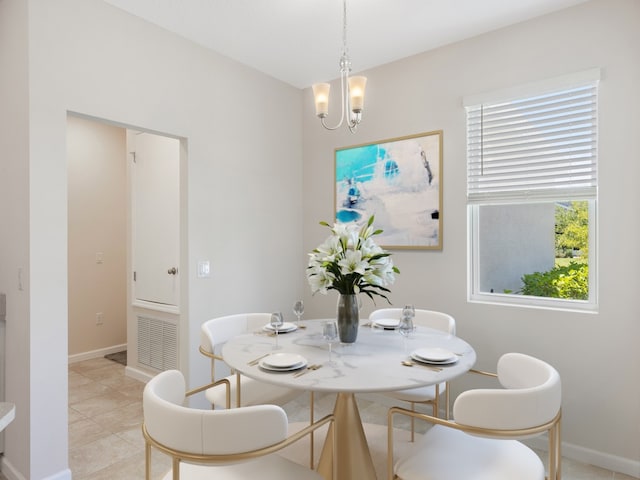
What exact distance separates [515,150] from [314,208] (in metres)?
1.79

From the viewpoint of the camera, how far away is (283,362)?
5.62 feet

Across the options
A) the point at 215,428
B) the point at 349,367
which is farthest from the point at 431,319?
the point at 215,428

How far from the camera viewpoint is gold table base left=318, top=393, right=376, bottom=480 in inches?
75.0

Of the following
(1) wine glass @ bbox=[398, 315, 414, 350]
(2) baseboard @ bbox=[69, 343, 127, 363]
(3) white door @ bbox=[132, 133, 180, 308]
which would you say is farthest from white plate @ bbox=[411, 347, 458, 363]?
(2) baseboard @ bbox=[69, 343, 127, 363]

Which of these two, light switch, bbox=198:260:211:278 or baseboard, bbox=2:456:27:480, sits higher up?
light switch, bbox=198:260:211:278

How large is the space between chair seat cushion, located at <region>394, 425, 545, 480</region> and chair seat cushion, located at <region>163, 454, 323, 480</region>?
37cm

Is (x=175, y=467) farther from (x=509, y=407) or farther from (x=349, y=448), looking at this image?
(x=509, y=407)

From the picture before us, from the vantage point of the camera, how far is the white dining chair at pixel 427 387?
2.25 metres

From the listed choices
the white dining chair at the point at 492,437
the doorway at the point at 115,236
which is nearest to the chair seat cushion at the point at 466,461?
the white dining chair at the point at 492,437

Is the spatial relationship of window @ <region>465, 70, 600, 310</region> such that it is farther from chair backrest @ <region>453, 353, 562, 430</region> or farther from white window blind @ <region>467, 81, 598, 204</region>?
chair backrest @ <region>453, 353, 562, 430</region>

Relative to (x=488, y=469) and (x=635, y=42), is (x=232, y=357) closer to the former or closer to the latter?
(x=488, y=469)

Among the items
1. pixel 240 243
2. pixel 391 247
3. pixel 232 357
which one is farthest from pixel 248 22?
pixel 232 357

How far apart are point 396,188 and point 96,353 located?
3.84 metres

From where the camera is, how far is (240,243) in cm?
335
